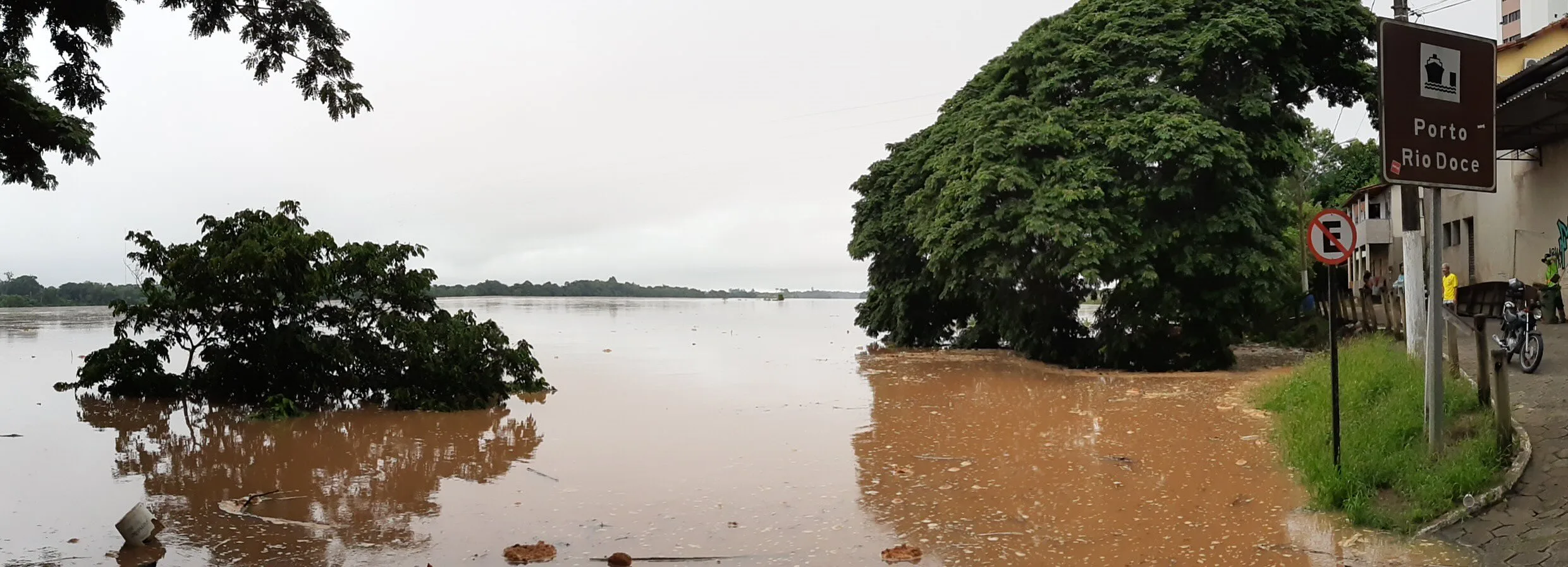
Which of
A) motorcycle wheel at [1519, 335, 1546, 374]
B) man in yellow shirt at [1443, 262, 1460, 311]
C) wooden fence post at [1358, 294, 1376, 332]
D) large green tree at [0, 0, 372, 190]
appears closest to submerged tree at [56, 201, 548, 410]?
large green tree at [0, 0, 372, 190]

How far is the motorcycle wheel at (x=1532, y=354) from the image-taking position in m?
11.1

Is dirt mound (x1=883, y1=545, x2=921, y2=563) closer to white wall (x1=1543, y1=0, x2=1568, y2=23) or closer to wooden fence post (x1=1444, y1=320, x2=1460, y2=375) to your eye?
wooden fence post (x1=1444, y1=320, x2=1460, y2=375)

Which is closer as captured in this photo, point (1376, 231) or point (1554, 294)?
point (1554, 294)

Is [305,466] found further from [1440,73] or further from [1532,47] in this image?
[1532,47]

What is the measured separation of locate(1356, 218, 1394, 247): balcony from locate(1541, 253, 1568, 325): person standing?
18683 millimetres

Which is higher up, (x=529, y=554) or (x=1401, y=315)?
(x=1401, y=315)

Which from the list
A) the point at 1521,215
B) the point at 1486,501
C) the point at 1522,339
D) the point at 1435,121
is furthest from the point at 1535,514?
the point at 1521,215

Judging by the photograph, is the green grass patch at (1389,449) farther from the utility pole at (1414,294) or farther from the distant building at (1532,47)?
the distant building at (1532,47)

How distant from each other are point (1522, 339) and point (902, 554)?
941 cm

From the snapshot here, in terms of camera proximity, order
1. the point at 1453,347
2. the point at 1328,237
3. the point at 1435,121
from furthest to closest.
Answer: the point at 1453,347 < the point at 1328,237 < the point at 1435,121

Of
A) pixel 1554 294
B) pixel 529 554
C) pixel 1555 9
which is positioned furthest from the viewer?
pixel 1555 9

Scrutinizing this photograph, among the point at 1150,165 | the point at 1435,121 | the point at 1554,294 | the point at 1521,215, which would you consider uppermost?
the point at 1150,165

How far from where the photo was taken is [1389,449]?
8.05 metres

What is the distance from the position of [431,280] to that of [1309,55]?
17.3 meters
